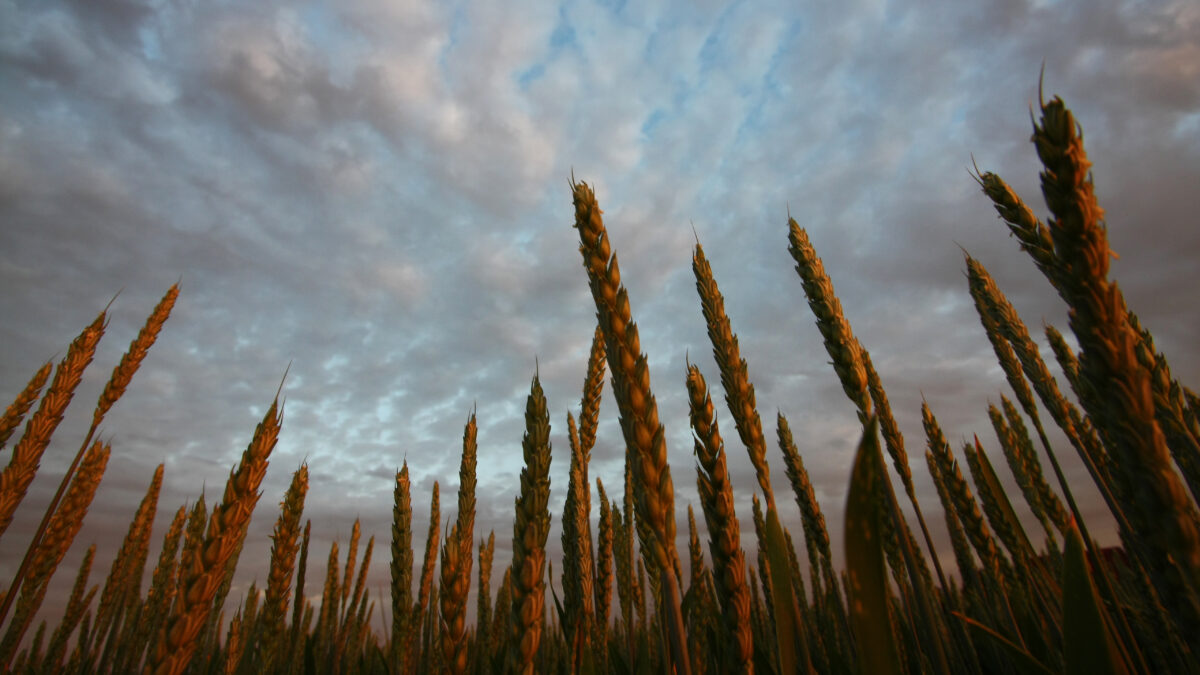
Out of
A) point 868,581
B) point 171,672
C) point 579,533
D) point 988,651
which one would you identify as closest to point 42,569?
point 171,672

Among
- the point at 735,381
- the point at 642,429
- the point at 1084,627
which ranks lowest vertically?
the point at 1084,627

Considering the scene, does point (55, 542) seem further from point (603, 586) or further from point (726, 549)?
point (726, 549)

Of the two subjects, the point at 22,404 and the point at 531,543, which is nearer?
the point at 531,543

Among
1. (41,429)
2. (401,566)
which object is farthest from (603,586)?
(41,429)

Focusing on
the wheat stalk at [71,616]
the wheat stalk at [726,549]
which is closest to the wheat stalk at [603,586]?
the wheat stalk at [726,549]

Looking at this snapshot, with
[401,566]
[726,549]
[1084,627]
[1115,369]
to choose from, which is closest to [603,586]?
[401,566]

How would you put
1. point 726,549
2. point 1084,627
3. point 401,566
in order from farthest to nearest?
point 401,566, point 726,549, point 1084,627

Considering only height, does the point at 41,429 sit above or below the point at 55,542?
above

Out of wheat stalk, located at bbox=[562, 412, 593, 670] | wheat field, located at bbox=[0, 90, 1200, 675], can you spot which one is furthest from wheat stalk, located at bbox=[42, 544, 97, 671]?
wheat stalk, located at bbox=[562, 412, 593, 670]

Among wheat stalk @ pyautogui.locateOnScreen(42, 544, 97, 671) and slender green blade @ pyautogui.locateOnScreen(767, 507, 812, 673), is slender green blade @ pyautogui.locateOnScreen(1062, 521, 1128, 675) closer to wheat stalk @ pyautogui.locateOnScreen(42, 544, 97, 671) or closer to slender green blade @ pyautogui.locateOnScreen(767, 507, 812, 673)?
slender green blade @ pyautogui.locateOnScreen(767, 507, 812, 673)

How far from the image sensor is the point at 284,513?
135 inches

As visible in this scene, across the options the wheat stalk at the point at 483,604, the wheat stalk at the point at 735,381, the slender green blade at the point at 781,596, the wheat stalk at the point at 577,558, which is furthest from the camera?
the wheat stalk at the point at 483,604

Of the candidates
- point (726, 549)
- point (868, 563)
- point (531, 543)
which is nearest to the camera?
point (868, 563)

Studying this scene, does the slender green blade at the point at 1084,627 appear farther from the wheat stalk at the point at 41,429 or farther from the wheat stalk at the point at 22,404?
the wheat stalk at the point at 22,404
